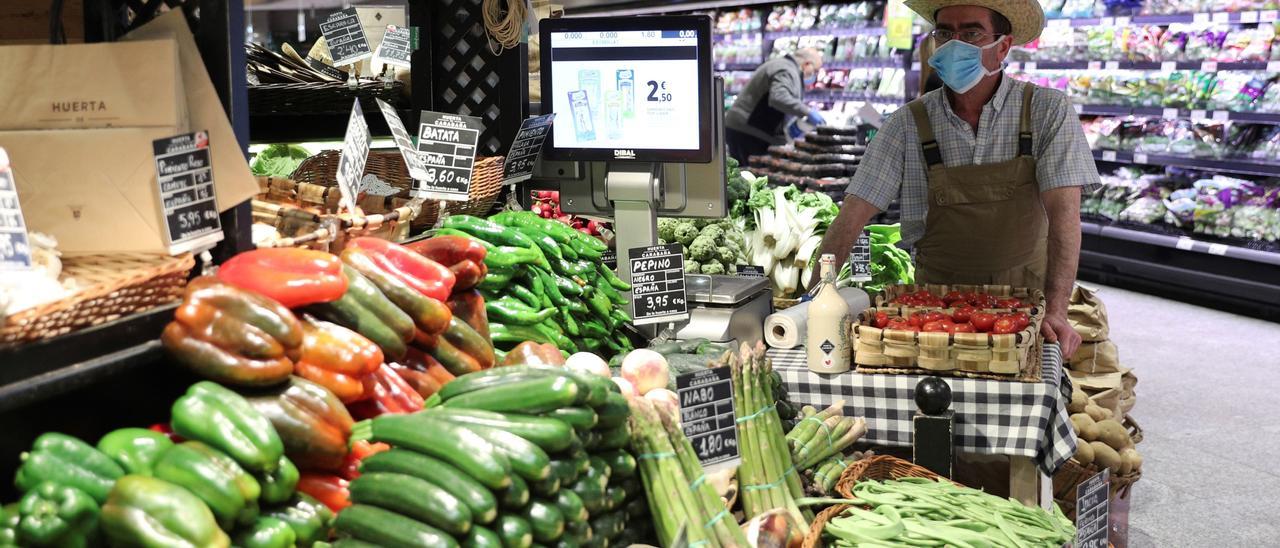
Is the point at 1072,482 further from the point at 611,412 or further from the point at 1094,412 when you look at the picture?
the point at 611,412

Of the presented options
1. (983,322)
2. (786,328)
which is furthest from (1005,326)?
(786,328)

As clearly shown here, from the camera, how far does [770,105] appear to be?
9.53 meters

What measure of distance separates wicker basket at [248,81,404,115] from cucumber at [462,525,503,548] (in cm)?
237

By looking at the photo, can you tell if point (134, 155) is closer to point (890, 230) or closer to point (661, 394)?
point (661, 394)

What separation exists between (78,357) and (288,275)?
35 cm

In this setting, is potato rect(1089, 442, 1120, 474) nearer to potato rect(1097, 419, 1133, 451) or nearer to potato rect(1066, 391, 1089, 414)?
potato rect(1097, 419, 1133, 451)

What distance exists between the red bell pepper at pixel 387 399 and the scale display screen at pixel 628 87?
1287mm

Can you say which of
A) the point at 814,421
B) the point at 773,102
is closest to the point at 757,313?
the point at 814,421

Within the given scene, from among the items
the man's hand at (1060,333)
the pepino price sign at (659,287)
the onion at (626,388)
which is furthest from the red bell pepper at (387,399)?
the man's hand at (1060,333)

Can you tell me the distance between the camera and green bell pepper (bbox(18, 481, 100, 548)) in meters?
1.42

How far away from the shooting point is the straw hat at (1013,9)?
414cm

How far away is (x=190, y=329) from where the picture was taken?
5.63 ft

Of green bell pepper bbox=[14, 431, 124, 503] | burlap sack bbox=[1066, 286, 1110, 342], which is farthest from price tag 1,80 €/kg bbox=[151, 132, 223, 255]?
burlap sack bbox=[1066, 286, 1110, 342]

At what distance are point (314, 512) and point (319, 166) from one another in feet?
6.73
